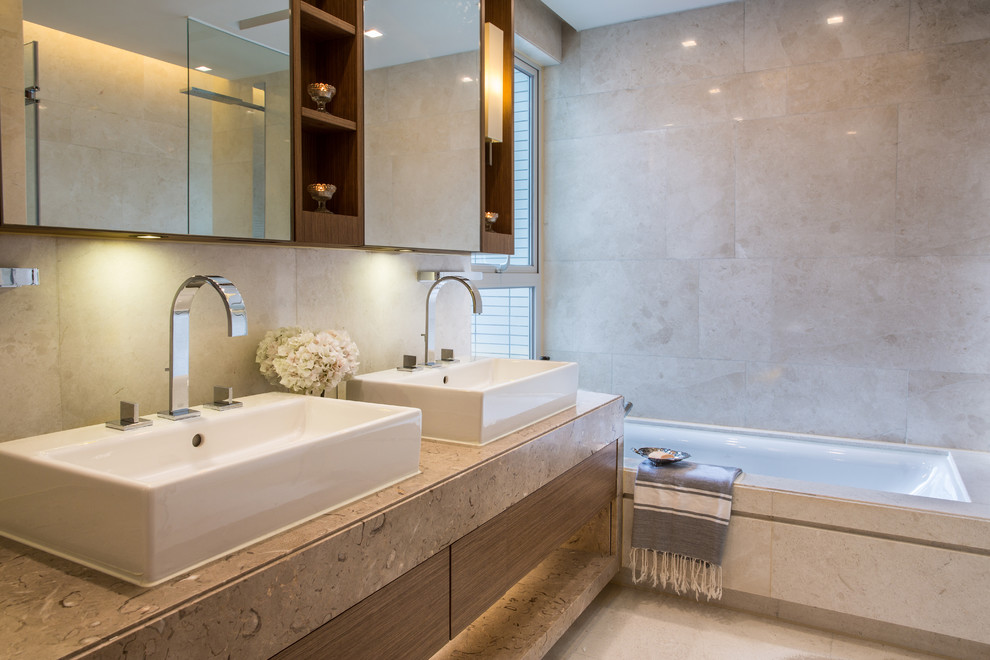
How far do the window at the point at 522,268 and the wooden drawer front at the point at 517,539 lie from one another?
4.56ft

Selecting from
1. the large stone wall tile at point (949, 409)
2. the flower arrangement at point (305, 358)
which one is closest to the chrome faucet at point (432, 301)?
the flower arrangement at point (305, 358)

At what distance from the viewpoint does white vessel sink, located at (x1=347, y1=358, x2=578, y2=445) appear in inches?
68.1

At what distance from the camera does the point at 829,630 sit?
7.88 feet

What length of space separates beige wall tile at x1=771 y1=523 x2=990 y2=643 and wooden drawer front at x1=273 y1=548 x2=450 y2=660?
1.47m

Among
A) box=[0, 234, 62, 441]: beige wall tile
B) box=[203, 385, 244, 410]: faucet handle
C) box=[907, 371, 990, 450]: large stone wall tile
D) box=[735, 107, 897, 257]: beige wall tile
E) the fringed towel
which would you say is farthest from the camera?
box=[735, 107, 897, 257]: beige wall tile

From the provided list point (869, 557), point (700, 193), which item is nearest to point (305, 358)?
point (869, 557)

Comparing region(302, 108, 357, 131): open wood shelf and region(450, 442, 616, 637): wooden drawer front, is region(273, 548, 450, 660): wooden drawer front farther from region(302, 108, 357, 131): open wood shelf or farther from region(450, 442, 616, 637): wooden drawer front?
region(302, 108, 357, 131): open wood shelf

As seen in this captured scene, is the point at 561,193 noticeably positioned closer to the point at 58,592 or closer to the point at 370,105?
the point at 370,105

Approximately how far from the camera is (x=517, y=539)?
176 centimetres

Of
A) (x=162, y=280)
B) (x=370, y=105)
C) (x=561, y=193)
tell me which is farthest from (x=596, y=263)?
(x=162, y=280)

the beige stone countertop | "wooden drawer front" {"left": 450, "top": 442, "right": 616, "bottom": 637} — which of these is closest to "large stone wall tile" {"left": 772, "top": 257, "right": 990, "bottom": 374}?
"wooden drawer front" {"left": 450, "top": 442, "right": 616, "bottom": 637}

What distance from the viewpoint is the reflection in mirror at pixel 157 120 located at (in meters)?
1.12

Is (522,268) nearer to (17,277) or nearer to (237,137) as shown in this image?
(237,137)

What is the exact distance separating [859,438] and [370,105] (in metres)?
2.65
